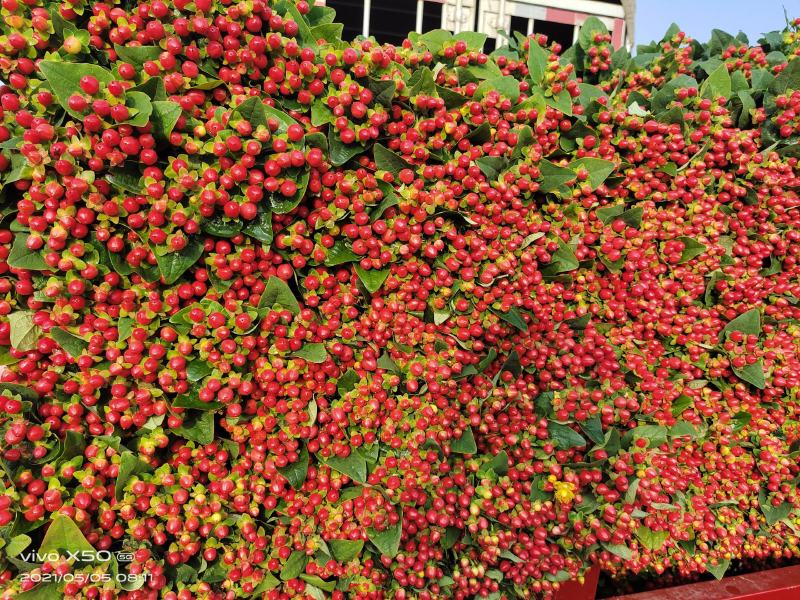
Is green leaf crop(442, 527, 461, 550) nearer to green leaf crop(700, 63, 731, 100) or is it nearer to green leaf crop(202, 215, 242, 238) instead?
green leaf crop(202, 215, 242, 238)

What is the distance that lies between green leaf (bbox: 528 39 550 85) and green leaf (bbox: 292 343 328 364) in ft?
5.13

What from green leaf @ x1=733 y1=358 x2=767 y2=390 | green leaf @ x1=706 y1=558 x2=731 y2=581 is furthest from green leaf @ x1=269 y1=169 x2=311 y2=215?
green leaf @ x1=706 y1=558 x2=731 y2=581

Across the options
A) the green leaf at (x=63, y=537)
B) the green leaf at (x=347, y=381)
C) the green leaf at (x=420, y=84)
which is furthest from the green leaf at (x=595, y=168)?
the green leaf at (x=63, y=537)

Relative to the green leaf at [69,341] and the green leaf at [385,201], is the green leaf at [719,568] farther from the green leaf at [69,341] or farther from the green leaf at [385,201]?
the green leaf at [69,341]

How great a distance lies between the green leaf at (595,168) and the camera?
1948mm

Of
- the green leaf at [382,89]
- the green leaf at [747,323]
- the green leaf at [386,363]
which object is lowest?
the green leaf at [386,363]

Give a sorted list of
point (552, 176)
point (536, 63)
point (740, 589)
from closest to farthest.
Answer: point (552, 176)
point (536, 63)
point (740, 589)

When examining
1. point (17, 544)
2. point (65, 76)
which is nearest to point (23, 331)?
point (17, 544)

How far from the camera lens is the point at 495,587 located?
1983mm

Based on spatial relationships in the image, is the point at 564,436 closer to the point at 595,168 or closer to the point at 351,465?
the point at 351,465

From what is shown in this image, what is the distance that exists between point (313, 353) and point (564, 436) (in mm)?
1271

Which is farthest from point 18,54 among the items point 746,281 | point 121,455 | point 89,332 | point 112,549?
point 746,281

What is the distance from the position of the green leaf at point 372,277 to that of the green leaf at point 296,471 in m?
0.72

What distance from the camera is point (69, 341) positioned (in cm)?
147
